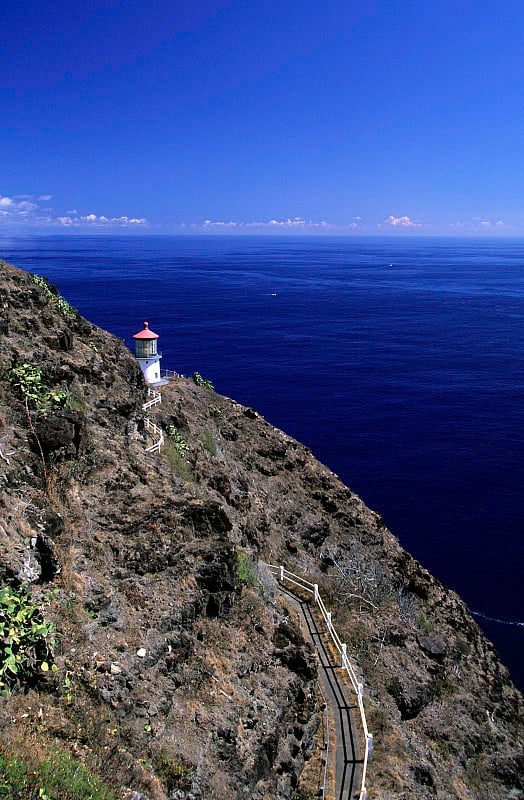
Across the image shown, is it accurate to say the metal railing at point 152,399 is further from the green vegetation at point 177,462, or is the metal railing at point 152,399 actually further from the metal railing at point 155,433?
the green vegetation at point 177,462

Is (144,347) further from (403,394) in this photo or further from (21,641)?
(403,394)

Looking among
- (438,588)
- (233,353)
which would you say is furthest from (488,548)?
(233,353)

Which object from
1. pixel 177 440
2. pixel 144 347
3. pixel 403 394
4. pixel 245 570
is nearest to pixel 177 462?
pixel 177 440

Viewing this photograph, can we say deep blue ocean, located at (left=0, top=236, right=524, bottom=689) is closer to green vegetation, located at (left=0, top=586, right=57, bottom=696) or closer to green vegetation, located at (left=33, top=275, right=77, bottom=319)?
green vegetation, located at (left=0, top=586, right=57, bottom=696)

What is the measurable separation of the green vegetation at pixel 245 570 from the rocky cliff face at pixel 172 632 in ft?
0.30

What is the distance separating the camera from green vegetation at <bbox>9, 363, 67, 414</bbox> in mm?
18328

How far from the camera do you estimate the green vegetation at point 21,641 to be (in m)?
10.9

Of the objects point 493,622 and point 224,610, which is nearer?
point 224,610

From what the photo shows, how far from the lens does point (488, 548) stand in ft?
145

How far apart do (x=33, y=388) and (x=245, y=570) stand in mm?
9489

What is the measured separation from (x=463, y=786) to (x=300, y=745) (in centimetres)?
956

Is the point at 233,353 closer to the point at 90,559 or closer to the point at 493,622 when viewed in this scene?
the point at 493,622

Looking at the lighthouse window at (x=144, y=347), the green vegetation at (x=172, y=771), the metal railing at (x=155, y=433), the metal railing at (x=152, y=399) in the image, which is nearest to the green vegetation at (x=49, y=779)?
the green vegetation at (x=172, y=771)

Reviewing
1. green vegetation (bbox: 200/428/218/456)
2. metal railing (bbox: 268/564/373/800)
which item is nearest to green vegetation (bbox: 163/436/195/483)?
green vegetation (bbox: 200/428/218/456)
